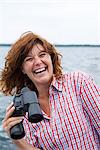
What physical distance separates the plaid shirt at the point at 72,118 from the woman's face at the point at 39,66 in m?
0.07

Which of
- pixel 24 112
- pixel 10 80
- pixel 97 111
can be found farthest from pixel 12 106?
pixel 97 111

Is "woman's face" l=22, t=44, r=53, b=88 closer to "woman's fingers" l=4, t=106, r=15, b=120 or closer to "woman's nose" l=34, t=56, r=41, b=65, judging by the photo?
"woman's nose" l=34, t=56, r=41, b=65

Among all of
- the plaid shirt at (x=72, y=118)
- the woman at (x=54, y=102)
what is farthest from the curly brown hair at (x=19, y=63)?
the plaid shirt at (x=72, y=118)

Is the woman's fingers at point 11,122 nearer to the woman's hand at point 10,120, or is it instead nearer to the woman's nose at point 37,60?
the woman's hand at point 10,120

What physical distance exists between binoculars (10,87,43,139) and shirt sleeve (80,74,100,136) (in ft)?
0.92

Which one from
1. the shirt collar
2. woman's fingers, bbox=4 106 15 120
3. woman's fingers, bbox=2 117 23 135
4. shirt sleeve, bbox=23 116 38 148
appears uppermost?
the shirt collar

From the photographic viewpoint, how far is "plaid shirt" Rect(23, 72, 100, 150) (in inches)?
88.3

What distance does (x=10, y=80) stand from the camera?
8.29ft

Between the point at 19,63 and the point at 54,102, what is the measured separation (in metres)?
0.30

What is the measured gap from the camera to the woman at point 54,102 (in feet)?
7.39

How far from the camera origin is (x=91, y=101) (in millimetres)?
2283

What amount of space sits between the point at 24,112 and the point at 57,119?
0.21 metres

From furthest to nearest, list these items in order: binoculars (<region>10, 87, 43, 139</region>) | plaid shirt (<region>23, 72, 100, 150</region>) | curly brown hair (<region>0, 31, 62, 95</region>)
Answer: curly brown hair (<region>0, 31, 62, 95</region>)
plaid shirt (<region>23, 72, 100, 150</region>)
binoculars (<region>10, 87, 43, 139</region>)

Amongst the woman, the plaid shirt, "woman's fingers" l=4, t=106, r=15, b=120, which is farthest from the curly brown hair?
"woman's fingers" l=4, t=106, r=15, b=120
